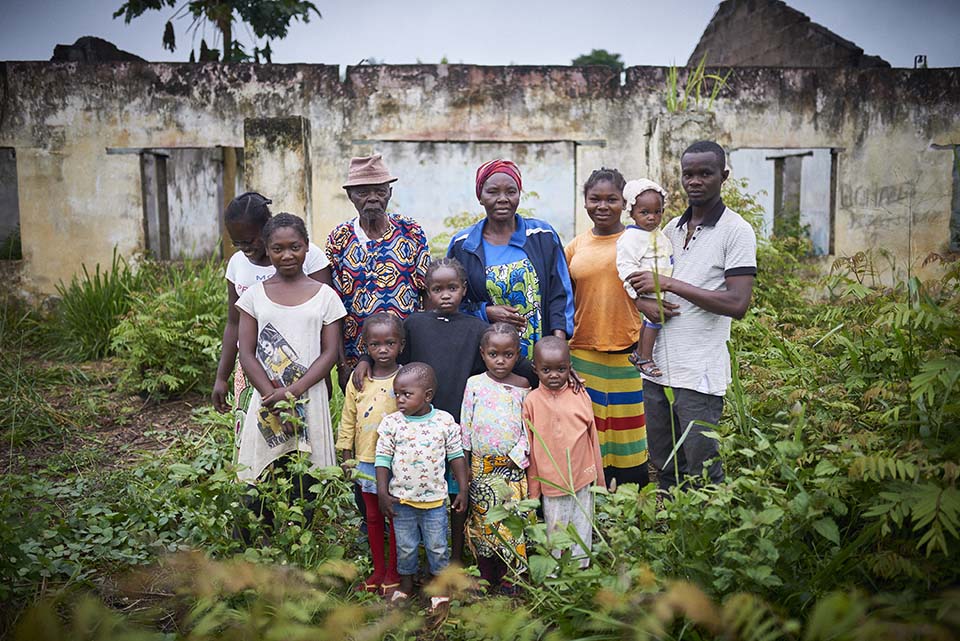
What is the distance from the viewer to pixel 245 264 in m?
3.15

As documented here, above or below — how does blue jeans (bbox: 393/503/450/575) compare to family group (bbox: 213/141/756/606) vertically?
below

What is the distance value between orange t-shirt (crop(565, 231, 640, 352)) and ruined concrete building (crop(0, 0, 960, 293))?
474cm

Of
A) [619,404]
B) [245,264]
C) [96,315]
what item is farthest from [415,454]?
[96,315]

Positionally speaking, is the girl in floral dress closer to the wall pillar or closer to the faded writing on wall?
the wall pillar

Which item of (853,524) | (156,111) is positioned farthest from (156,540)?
(156,111)

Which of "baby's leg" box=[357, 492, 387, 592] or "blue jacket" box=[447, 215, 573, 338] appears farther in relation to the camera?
"blue jacket" box=[447, 215, 573, 338]

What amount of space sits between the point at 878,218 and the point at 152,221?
10.5 metres

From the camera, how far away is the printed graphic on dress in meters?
2.92

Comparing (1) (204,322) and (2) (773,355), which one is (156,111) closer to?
(1) (204,322)

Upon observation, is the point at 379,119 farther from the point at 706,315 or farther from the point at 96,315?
the point at 706,315

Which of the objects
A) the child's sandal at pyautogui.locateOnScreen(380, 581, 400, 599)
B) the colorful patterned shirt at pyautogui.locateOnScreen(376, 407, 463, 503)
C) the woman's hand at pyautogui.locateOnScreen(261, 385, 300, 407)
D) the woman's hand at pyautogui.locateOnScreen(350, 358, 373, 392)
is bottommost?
the child's sandal at pyautogui.locateOnScreen(380, 581, 400, 599)

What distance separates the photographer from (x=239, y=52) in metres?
14.0

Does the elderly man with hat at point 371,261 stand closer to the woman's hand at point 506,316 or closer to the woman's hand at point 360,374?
the woman's hand at point 360,374

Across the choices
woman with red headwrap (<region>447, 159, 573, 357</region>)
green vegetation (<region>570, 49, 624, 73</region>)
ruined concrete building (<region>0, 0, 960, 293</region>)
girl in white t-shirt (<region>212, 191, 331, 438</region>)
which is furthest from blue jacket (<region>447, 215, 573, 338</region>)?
green vegetation (<region>570, 49, 624, 73</region>)
